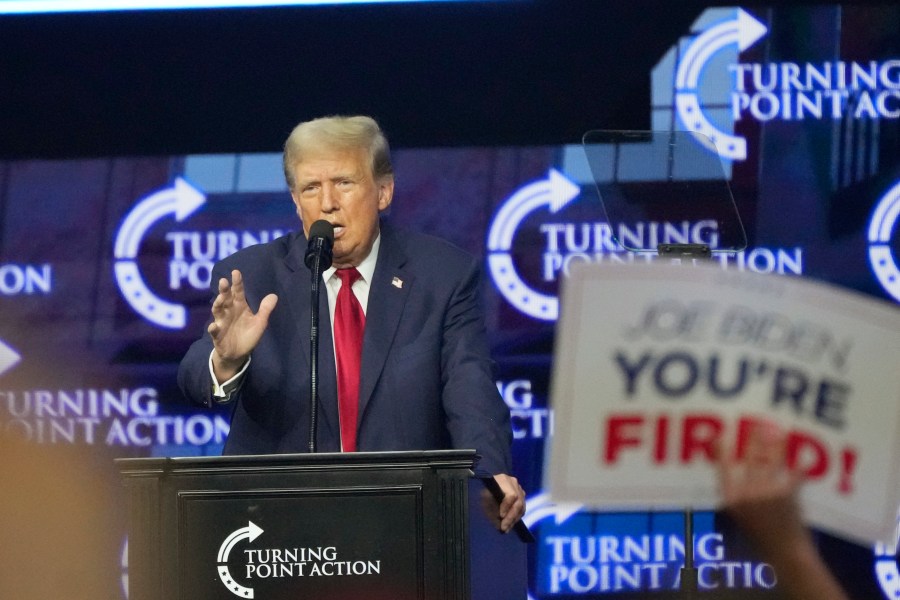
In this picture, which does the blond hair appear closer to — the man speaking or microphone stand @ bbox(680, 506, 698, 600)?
the man speaking

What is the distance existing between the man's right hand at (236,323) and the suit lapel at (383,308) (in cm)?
35

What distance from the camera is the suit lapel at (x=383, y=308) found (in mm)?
3072

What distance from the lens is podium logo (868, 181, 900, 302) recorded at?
15.2 ft

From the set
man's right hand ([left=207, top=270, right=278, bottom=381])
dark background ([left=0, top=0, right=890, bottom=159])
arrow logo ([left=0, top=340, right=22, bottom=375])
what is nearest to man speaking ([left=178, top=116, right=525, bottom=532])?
man's right hand ([left=207, top=270, right=278, bottom=381])

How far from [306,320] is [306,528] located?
785 mm

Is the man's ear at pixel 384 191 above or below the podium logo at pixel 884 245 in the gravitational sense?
below

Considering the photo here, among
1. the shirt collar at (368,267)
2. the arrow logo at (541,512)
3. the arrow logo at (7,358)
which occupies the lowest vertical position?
the arrow logo at (541,512)

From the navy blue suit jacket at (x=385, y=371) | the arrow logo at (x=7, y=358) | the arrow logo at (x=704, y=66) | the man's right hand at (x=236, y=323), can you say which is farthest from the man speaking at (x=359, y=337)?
the arrow logo at (x=7, y=358)

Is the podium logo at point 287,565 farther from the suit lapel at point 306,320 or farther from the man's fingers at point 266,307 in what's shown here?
the suit lapel at point 306,320

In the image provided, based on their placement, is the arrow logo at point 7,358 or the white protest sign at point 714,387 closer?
the white protest sign at point 714,387

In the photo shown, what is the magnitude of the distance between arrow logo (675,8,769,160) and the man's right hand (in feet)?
7.36

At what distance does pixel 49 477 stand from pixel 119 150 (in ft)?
3.58

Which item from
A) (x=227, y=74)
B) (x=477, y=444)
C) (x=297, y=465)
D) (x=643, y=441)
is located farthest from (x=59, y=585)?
(x=643, y=441)

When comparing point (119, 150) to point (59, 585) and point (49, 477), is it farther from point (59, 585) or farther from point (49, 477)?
point (59, 585)
